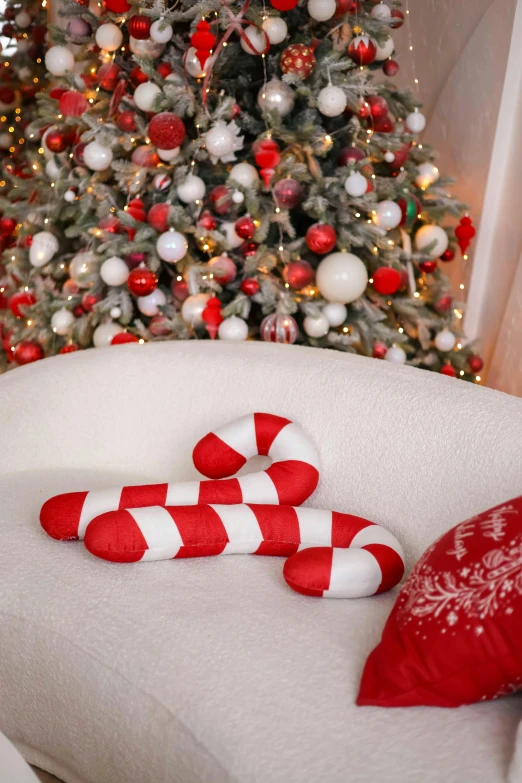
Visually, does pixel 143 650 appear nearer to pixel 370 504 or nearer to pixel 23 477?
pixel 370 504

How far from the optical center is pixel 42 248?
8.14 ft

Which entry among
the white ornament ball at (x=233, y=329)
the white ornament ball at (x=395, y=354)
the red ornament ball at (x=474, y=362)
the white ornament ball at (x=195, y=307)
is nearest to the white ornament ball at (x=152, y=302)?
the white ornament ball at (x=195, y=307)

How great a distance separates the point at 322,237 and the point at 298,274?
4.8 inches

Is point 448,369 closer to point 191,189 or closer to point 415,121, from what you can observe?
point 415,121

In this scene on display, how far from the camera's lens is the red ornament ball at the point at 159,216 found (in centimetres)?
222

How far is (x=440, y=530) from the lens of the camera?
1.34 metres

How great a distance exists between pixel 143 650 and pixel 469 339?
215 centimetres

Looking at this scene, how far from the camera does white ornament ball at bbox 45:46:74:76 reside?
244 cm

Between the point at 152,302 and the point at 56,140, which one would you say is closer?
the point at 152,302

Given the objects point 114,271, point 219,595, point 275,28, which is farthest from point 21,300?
point 219,595

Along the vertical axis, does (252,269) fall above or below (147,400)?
above

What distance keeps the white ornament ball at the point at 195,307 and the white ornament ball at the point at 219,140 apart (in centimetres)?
40

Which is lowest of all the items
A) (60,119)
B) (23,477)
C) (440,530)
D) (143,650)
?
(23,477)

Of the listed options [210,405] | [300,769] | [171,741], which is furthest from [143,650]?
[210,405]
